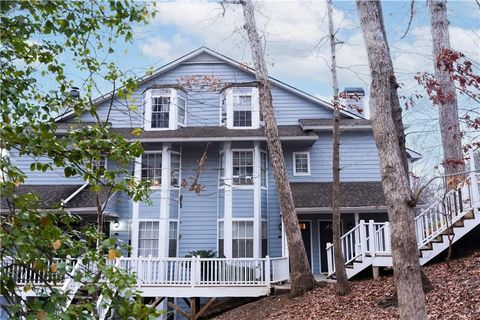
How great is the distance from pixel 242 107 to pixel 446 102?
8.23 meters

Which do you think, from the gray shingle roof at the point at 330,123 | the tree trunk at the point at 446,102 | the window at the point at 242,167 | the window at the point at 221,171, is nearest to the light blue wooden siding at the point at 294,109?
the gray shingle roof at the point at 330,123

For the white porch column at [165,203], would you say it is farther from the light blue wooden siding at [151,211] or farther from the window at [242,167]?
the window at [242,167]

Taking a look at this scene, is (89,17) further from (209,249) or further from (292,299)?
(209,249)

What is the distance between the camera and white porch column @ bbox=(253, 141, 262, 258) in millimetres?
15297

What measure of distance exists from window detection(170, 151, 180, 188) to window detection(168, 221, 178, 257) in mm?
1517

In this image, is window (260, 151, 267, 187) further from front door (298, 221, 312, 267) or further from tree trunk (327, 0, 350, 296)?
tree trunk (327, 0, 350, 296)

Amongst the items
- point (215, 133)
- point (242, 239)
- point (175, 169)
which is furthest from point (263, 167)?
point (175, 169)

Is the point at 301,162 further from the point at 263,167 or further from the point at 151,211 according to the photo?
the point at 151,211

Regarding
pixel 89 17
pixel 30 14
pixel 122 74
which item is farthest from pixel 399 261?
pixel 30 14

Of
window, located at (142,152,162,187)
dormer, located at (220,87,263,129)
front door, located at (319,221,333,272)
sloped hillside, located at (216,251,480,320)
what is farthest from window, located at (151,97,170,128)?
sloped hillside, located at (216,251,480,320)

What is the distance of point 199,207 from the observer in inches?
648

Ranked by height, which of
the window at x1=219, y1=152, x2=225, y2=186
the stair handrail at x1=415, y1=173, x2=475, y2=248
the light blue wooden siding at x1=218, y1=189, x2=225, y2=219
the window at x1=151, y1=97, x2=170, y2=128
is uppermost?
the window at x1=151, y1=97, x2=170, y2=128

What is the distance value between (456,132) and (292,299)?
5838mm

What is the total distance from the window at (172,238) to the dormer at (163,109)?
381 centimetres
